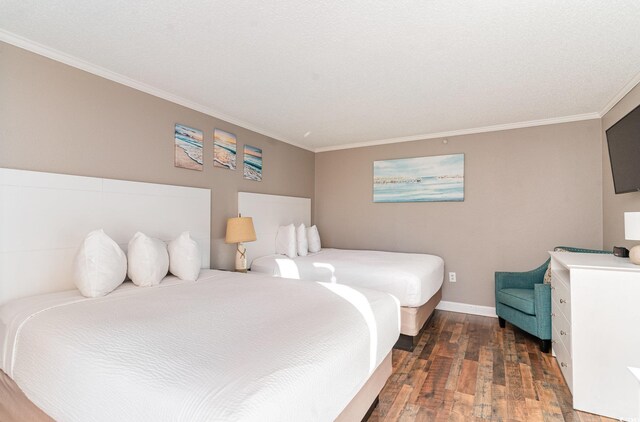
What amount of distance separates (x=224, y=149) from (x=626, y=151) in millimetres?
3674

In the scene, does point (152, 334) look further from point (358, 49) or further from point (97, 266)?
point (358, 49)

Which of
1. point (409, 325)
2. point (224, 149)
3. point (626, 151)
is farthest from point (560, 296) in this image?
point (224, 149)

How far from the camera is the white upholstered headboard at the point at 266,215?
12.4 feet

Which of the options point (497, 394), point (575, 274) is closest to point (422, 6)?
point (575, 274)

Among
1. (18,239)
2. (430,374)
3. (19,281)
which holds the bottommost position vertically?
(430,374)

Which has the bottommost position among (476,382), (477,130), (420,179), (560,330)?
(476,382)

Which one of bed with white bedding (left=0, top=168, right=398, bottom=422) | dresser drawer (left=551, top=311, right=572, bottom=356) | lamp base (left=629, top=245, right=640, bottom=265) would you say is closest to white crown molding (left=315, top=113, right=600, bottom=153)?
lamp base (left=629, top=245, right=640, bottom=265)

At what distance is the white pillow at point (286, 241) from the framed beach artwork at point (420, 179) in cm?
139

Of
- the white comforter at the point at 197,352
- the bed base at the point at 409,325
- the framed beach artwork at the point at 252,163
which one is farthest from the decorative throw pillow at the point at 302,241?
the white comforter at the point at 197,352

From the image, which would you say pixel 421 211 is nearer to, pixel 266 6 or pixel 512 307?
pixel 512 307

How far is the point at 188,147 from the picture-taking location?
3.12 metres

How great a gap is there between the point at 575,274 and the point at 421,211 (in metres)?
2.31

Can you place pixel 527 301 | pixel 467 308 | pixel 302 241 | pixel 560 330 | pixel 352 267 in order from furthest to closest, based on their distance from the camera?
pixel 302 241
pixel 467 308
pixel 352 267
pixel 527 301
pixel 560 330

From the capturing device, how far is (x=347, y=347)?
1371 mm
